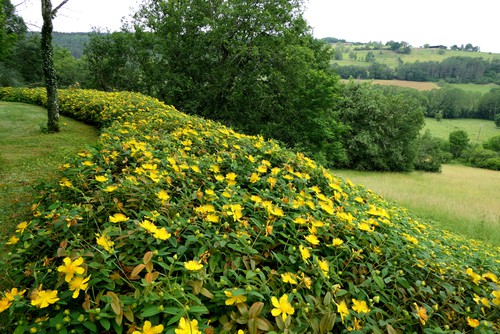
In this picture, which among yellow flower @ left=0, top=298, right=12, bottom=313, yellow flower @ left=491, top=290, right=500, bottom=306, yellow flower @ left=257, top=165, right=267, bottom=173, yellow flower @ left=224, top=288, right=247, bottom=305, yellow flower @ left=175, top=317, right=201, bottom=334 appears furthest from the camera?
yellow flower @ left=257, top=165, right=267, bottom=173

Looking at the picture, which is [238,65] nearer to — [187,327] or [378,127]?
[187,327]

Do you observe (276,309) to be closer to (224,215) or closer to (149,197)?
(224,215)

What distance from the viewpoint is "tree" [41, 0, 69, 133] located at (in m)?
5.90

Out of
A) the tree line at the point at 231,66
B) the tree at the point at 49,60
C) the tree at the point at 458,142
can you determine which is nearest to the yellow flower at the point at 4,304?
the tree at the point at 49,60

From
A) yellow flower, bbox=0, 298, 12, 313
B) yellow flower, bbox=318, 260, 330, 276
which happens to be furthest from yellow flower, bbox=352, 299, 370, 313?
yellow flower, bbox=0, 298, 12, 313

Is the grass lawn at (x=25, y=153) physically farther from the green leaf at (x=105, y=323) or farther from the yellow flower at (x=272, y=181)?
the yellow flower at (x=272, y=181)

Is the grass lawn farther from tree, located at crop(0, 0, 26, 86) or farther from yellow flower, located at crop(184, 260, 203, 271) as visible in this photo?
tree, located at crop(0, 0, 26, 86)

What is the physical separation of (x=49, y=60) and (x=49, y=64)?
9 cm

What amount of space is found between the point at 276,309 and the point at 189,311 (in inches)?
13.9

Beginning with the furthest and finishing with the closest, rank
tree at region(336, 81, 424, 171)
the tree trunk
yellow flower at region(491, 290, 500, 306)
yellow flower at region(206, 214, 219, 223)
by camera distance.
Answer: tree at region(336, 81, 424, 171)
the tree trunk
yellow flower at region(206, 214, 219, 223)
yellow flower at region(491, 290, 500, 306)

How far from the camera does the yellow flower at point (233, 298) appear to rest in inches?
47.6

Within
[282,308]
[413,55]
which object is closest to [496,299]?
[282,308]

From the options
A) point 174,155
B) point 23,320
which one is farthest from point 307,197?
point 23,320

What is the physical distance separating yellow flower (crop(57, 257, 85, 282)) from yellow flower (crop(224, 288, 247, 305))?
58 cm
